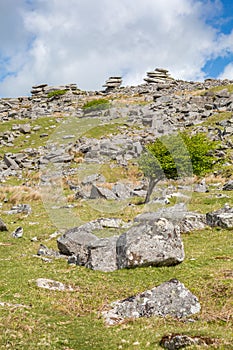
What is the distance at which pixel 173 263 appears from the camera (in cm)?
1869

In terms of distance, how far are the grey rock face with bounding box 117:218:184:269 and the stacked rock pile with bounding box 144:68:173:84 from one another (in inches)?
4618

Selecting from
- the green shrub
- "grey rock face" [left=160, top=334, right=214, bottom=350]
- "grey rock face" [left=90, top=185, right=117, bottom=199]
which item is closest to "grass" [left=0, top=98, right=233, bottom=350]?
"grey rock face" [left=160, top=334, right=214, bottom=350]

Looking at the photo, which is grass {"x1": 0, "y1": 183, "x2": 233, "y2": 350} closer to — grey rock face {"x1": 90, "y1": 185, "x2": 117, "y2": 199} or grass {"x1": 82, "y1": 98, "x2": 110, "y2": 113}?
grey rock face {"x1": 90, "y1": 185, "x2": 117, "y2": 199}

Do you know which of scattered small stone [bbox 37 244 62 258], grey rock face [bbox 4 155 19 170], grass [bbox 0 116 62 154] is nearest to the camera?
scattered small stone [bbox 37 244 62 258]

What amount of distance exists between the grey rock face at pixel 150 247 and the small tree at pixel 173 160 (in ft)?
58.0

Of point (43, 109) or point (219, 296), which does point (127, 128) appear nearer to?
point (43, 109)

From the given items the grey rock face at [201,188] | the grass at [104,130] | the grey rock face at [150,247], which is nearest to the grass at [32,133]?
the grass at [104,130]

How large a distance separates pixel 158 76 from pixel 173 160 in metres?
98.8

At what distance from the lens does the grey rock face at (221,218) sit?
25125 millimetres

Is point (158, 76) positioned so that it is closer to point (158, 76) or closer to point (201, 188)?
point (158, 76)

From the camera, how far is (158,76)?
135625 mm

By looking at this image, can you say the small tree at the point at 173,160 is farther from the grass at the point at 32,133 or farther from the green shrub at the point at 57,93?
the green shrub at the point at 57,93

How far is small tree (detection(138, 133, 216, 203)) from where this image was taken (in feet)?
127

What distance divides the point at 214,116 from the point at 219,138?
14.0 metres
